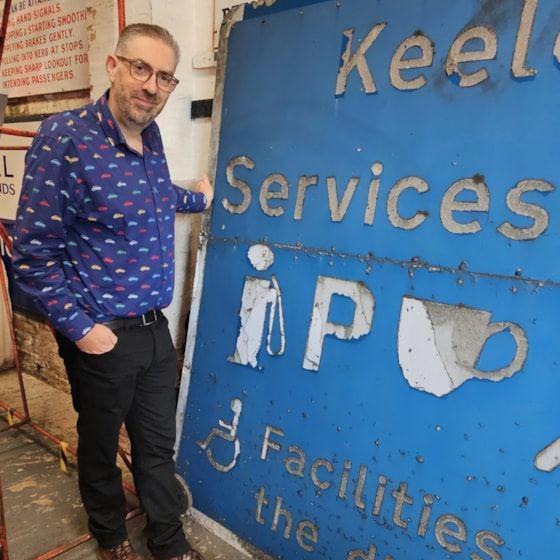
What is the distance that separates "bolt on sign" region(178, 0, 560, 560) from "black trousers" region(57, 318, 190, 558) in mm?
224

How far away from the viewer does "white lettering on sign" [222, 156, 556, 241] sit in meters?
1.24

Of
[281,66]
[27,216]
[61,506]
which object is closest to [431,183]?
[281,66]

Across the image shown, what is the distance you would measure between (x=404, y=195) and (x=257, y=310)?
0.69m

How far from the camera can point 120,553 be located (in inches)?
71.8

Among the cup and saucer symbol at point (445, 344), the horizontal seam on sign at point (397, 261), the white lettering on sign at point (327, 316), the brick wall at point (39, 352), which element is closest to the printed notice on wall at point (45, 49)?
the brick wall at point (39, 352)

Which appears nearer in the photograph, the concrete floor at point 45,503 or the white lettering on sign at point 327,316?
the white lettering on sign at point 327,316

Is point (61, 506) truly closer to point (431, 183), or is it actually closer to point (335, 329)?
point (335, 329)

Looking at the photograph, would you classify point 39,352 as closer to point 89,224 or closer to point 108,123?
point 89,224

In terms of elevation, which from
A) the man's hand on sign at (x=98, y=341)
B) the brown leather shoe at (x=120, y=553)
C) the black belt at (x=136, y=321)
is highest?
the black belt at (x=136, y=321)

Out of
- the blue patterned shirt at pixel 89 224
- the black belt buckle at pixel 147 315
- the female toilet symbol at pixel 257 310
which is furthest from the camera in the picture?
the female toilet symbol at pixel 257 310

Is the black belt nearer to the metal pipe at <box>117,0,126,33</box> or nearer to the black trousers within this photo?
the black trousers

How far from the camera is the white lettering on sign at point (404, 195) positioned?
1.24 metres

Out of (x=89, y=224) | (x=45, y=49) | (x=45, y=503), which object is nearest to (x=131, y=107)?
(x=89, y=224)

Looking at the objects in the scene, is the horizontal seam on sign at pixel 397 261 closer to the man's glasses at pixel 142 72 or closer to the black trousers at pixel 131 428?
the black trousers at pixel 131 428
